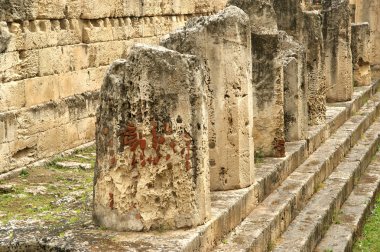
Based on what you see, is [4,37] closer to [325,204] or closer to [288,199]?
[288,199]

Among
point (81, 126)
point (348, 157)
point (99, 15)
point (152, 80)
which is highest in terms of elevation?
point (99, 15)

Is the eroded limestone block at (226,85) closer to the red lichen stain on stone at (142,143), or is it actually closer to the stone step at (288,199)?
the stone step at (288,199)

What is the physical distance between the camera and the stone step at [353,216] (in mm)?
7523

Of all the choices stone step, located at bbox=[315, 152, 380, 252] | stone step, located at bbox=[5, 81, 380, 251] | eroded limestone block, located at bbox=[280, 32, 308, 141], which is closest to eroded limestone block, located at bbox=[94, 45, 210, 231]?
stone step, located at bbox=[5, 81, 380, 251]

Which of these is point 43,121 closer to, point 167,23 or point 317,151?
point 317,151

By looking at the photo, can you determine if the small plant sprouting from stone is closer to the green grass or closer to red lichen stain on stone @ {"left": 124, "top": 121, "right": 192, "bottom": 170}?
the green grass

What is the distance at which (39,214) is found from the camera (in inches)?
253

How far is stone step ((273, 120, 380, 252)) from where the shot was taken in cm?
700

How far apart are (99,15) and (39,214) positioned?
5581 millimetres

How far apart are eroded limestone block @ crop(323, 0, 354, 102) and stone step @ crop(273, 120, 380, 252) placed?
74.8 inches

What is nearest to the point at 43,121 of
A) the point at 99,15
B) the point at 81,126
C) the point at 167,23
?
the point at 81,126

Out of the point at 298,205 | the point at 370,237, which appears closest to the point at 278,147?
the point at 298,205

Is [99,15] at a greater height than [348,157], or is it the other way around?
[99,15]

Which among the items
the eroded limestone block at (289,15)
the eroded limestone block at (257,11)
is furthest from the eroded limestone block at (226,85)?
the eroded limestone block at (289,15)
